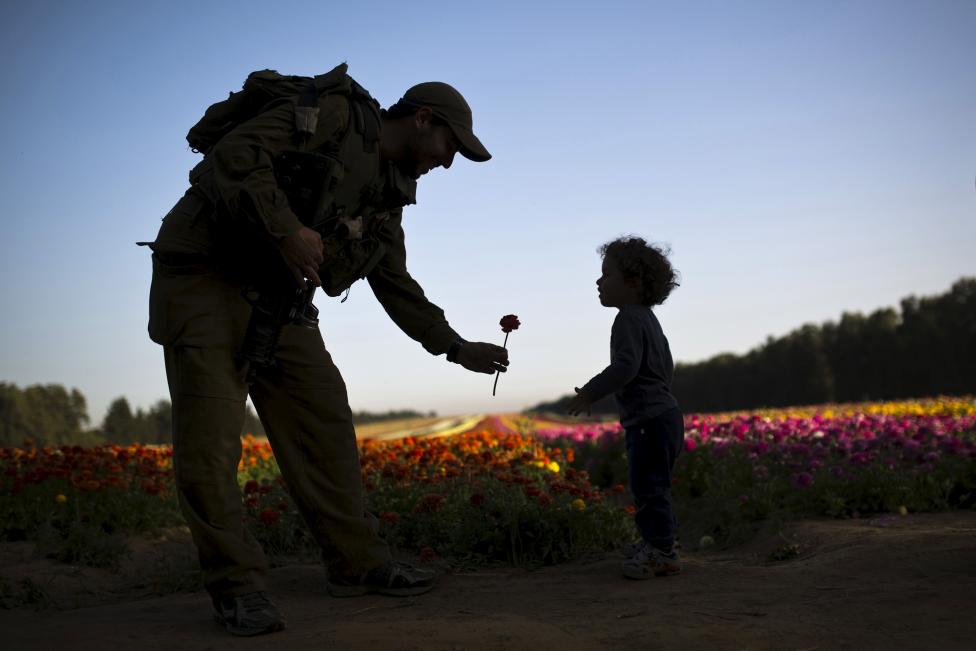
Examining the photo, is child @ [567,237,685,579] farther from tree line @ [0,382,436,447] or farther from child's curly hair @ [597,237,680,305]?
tree line @ [0,382,436,447]

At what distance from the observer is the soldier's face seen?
401 cm

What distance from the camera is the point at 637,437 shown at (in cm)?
436

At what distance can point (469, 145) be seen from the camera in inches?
158

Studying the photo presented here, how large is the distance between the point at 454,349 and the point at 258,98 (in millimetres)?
1532

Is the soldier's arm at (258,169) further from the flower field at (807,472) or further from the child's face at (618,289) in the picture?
the flower field at (807,472)

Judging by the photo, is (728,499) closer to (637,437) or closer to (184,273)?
(637,437)

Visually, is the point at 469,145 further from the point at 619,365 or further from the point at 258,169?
the point at 619,365

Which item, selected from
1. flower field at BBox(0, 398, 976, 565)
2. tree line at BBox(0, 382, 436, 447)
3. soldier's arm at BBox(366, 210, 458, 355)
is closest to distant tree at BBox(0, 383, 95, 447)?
tree line at BBox(0, 382, 436, 447)

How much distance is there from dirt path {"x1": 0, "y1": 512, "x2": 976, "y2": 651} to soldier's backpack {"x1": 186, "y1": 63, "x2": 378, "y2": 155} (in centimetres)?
206

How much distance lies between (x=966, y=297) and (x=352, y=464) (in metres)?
30.2

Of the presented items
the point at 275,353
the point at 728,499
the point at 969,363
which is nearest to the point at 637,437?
the point at 275,353

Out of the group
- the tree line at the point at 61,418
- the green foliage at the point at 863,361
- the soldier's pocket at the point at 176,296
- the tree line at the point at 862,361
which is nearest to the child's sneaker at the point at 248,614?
the soldier's pocket at the point at 176,296

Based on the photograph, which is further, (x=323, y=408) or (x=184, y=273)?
(x=323, y=408)

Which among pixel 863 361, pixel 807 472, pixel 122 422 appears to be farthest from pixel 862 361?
pixel 807 472
